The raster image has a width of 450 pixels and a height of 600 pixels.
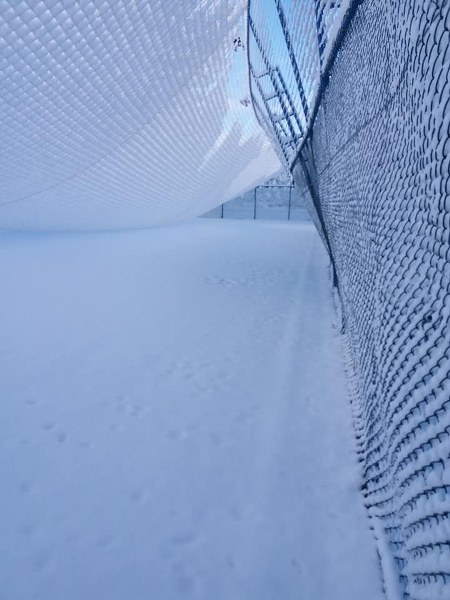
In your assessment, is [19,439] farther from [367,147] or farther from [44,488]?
[367,147]

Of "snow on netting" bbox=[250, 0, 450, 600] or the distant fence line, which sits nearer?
"snow on netting" bbox=[250, 0, 450, 600]

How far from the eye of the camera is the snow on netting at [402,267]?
2.41ft

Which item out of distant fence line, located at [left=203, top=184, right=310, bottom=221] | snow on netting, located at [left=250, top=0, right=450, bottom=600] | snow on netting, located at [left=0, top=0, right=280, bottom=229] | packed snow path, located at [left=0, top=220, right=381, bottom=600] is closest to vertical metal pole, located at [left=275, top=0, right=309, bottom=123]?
snow on netting, located at [left=0, top=0, right=280, bottom=229]

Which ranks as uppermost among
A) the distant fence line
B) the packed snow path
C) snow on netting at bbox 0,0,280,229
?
snow on netting at bbox 0,0,280,229

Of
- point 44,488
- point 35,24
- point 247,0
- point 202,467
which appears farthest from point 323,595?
point 247,0

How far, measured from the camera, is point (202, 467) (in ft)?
4.23

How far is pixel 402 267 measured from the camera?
1.04 meters

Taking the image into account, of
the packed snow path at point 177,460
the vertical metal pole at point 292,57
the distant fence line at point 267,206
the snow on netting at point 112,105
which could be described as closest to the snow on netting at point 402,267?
the packed snow path at point 177,460

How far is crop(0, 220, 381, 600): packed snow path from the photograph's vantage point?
3.08 ft

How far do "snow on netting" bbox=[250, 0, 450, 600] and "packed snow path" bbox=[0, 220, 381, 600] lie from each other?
0.16 metres

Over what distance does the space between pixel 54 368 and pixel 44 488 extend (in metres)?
0.90

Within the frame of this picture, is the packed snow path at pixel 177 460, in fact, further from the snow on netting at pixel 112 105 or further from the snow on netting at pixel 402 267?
the snow on netting at pixel 112 105

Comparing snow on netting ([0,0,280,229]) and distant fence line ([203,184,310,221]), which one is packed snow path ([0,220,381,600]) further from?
distant fence line ([203,184,310,221])

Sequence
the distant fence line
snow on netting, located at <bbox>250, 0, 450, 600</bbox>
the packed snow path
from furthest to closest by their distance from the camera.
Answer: the distant fence line
the packed snow path
snow on netting, located at <bbox>250, 0, 450, 600</bbox>
